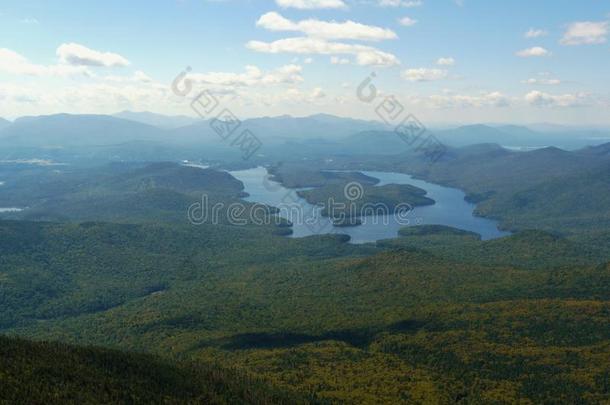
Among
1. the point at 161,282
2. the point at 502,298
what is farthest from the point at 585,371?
the point at 161,282

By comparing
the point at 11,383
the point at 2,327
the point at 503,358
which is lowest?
the point at 2,327

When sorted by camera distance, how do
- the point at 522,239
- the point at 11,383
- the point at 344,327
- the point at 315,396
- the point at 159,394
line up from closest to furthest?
1. the point at 11,383
2. the point at 159,394
3. the point at 315,396
4. the point at 344,327
5. the point at 522,239

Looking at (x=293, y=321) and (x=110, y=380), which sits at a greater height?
(x=110, y=380)

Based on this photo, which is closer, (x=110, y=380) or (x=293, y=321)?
(x=110, y=380)

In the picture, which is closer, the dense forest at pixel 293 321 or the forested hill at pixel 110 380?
the forested hill at pixel 110 380

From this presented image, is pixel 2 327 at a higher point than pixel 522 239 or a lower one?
lower

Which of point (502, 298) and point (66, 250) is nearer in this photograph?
point (502, 298)

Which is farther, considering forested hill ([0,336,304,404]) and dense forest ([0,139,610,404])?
dense forest ([0,139,610,404])

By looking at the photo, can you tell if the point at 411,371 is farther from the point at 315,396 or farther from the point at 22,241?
the point at 22,241
